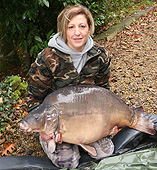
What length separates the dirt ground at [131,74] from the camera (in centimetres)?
268

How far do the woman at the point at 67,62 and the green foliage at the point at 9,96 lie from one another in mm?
740

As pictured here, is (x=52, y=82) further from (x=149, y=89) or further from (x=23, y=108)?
(x=149, y=89)

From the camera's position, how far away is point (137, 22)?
6535 mm

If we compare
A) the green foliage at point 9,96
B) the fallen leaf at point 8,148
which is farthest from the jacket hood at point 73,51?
the fallen leaf at point 8,148

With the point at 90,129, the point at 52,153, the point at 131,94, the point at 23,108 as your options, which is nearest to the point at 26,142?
the point at 23,108

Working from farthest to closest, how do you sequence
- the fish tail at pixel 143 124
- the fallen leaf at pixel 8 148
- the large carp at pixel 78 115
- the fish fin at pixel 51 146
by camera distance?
the fallen leaf at pixel 8 148 → the fish tail at pixel 143 124 → the fish fin at pixel 51 146 → the large carp at pixel 78 115

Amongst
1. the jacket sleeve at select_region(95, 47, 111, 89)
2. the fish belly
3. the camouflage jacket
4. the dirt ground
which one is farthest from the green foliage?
the jacket sleeve at select_region(95, 47, 111, 89)

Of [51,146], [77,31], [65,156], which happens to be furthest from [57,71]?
[65,156]

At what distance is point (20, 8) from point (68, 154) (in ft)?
8.03

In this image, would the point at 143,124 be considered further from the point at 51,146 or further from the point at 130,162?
the point at 51,146

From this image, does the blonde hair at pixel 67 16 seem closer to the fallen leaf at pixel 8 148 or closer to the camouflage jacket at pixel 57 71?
the camouflage jacket at pixel 57 71

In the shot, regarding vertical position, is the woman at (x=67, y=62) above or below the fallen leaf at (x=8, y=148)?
above

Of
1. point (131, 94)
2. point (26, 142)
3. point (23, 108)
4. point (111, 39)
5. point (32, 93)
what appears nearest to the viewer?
point (32, 93)

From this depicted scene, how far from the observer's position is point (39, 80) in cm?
207
